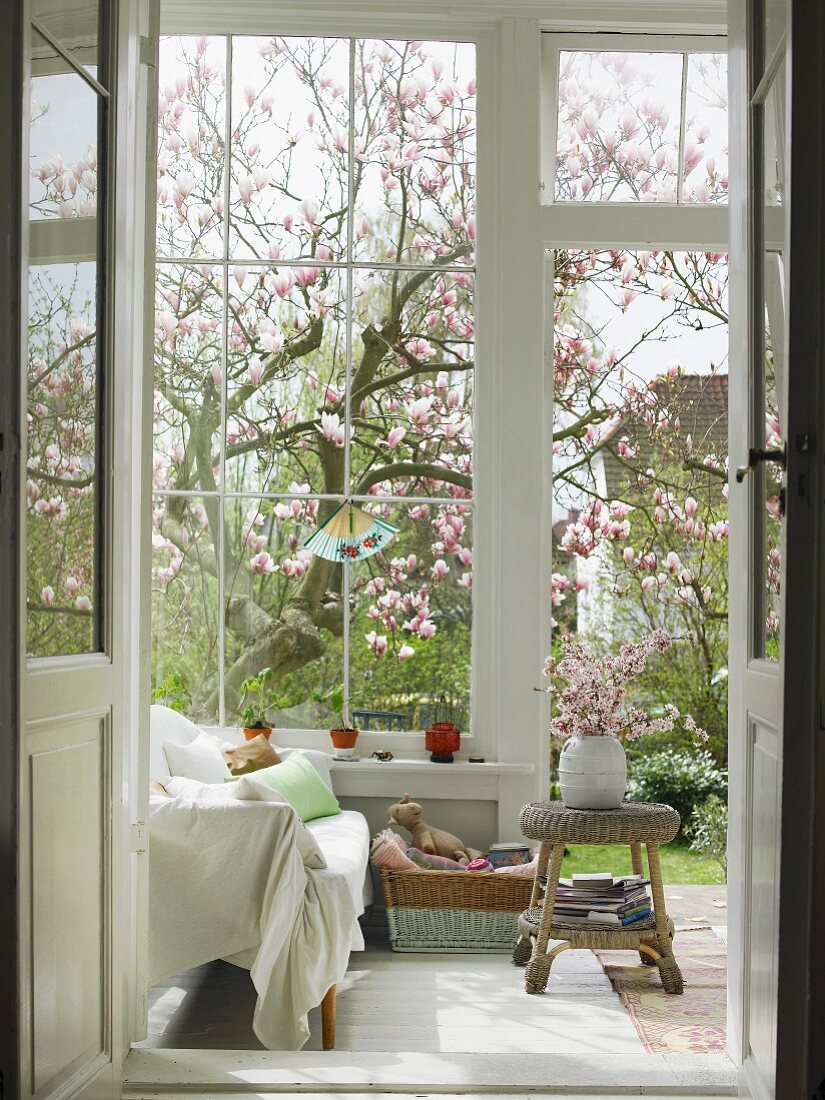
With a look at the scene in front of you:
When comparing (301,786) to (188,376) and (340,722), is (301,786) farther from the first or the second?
(188,376)

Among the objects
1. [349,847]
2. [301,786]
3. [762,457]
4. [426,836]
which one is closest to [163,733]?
[301,786]

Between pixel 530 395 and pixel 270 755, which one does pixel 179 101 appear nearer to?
pixel 530 395

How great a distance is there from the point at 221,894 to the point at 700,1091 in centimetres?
149

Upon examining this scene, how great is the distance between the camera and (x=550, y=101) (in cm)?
517

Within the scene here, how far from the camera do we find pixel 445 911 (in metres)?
4.55

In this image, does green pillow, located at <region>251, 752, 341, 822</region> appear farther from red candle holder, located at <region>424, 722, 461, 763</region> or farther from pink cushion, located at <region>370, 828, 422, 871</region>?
red candle holder, located at <region>424, 722, 461, 763</region>

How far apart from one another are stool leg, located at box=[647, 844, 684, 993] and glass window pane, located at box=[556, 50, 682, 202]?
2.85 meters

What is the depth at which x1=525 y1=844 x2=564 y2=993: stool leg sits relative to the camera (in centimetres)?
Result: 398

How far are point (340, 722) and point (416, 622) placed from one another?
543mm

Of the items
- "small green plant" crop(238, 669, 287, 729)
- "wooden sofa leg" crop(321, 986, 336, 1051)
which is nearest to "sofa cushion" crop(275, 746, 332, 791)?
"small green plant" crop(238, 669, 287, 729)

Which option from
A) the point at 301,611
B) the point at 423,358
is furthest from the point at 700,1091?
the point at 423,358

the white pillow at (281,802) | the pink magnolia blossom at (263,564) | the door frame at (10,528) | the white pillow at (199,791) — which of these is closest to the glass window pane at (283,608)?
the pink magnolia blossom at (263,564)

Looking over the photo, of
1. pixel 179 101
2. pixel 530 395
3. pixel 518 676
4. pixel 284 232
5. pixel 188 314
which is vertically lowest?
pixel 518 676

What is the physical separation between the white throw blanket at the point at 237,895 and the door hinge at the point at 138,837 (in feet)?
1.40
